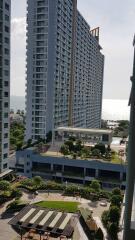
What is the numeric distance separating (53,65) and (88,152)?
1223 inches

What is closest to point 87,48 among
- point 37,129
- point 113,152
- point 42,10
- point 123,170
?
point 42,10

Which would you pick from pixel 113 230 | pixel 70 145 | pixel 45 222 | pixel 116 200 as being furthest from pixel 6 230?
pixel 70 145

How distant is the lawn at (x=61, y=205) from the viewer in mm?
35594

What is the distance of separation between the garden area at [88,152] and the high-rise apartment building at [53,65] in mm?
18283

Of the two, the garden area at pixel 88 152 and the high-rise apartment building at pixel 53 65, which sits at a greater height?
the high-rise apartment building at pixel 53 65

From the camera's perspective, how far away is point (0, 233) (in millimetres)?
28781

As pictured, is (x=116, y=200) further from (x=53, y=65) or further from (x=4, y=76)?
(x=53, y=65)

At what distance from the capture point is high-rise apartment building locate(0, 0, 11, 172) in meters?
49.6

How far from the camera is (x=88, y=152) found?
6022 cm

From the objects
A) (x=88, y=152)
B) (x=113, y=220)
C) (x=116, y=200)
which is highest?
(x=88, y=152)

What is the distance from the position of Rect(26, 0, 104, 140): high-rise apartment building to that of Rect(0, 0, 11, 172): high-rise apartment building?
90.9ft

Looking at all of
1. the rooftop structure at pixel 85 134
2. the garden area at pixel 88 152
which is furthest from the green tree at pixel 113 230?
the rooftop structure at pixel 85 134

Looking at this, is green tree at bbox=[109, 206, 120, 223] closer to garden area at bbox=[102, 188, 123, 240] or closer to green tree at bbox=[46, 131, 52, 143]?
garden area at bbox=[102, 188, 123, 240]

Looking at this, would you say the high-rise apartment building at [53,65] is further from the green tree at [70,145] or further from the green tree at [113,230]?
the green tree at [113,230]
